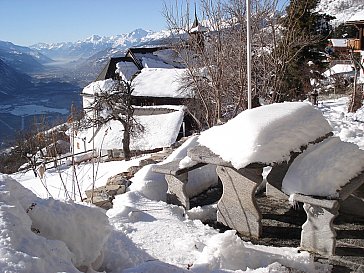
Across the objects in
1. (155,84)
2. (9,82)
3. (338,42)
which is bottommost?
(9,82)

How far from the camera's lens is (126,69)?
119ft

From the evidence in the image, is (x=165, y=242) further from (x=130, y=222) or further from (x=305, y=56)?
(x=305, y=56)

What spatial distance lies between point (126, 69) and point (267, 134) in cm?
3318

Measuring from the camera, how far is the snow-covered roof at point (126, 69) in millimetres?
35125

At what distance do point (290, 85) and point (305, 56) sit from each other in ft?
8.83

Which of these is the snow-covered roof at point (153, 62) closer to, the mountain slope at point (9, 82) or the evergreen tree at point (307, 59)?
the evergreen tree at point (307, 59)

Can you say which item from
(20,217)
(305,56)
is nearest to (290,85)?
(305,56)

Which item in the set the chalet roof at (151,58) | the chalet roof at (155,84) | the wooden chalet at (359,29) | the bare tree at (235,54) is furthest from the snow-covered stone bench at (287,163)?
the chalet roof at (151,58)

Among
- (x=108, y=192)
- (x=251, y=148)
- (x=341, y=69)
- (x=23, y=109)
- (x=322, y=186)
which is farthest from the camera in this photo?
(x=23, y=109)

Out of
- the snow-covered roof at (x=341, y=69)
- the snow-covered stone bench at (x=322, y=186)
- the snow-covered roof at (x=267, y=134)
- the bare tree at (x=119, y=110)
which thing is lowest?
the bare tree at (x=119, y=110)

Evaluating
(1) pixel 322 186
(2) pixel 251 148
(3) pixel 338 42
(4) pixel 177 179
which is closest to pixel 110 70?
(3) pixel 338 42

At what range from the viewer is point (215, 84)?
10797 millimetres

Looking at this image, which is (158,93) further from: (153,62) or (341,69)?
(341,69)

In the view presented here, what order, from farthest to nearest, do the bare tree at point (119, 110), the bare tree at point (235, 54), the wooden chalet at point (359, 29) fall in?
the wooden chalet at point (359, 29), the bare tree at point (119, 110), the bare tree at point (235, 54)
